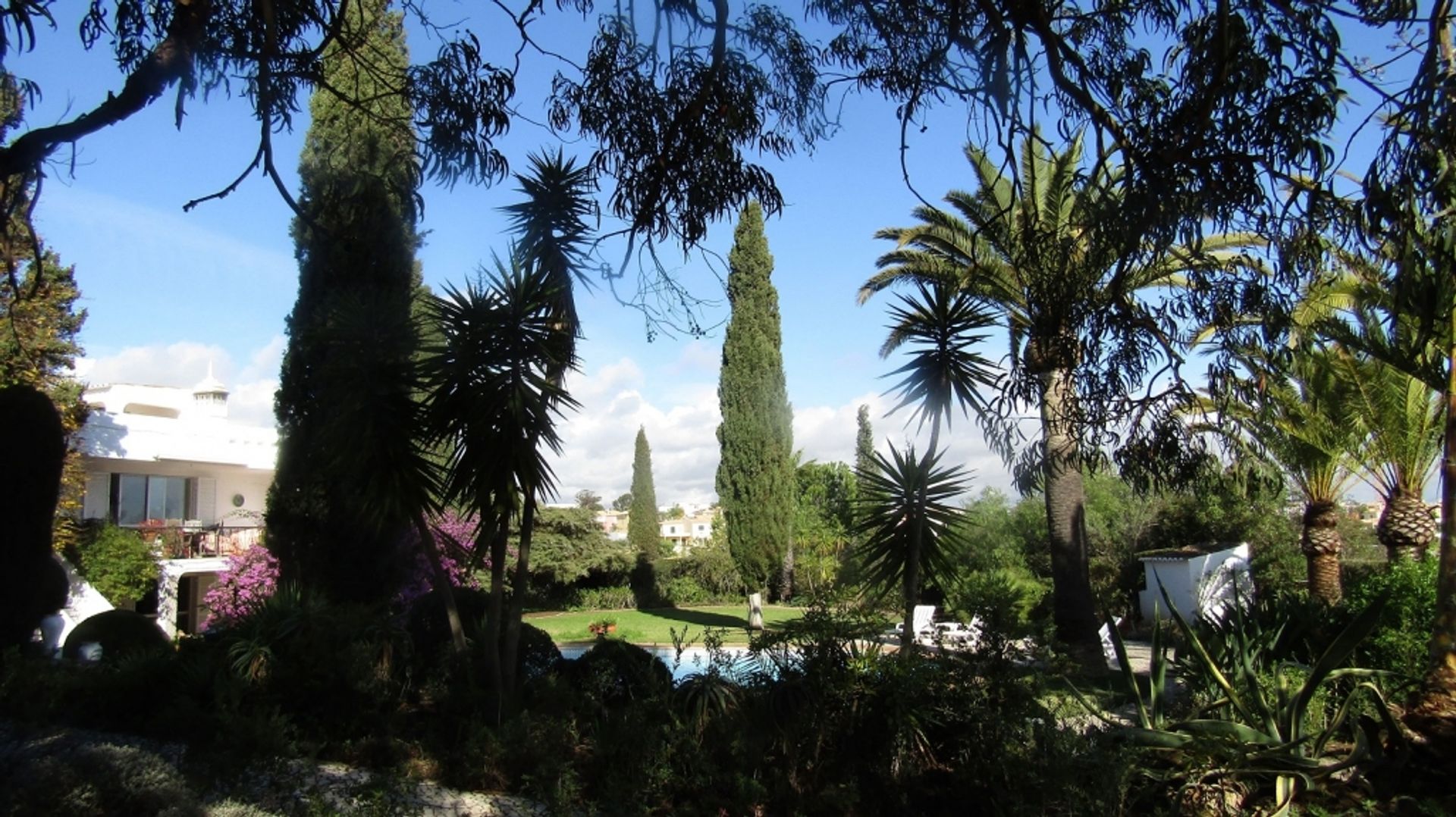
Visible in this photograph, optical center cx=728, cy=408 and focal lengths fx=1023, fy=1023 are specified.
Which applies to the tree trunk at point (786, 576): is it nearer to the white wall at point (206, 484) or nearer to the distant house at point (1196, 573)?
the distant house at point (1196, 573)

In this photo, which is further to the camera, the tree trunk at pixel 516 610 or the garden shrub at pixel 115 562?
the garden shrub at pixel 115 562

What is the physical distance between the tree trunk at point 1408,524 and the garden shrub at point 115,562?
70.3ft

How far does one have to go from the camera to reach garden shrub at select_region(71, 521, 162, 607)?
18612 millimetres

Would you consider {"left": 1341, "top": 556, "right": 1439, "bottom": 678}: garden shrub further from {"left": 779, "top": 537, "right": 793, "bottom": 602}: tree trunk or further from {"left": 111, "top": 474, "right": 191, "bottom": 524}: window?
{"left": 111, "top": 474, "right": 191, "bottom": 524}: window

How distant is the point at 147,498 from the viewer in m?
24.0

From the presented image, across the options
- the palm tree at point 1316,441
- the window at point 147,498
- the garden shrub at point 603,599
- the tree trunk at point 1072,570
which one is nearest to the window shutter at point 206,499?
the window at point 147,498

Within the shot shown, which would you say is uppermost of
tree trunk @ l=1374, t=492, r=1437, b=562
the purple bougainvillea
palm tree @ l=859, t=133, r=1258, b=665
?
palm tree @ l=859, t=133, r=1258, b=665

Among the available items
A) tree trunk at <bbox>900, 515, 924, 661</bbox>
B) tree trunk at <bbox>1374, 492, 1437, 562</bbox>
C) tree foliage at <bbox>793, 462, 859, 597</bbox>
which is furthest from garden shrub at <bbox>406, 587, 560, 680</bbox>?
tree foliage at <bbox>793, 462, 859, 597</bbox>

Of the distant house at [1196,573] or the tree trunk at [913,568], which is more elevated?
the tree trunk at [913,568]

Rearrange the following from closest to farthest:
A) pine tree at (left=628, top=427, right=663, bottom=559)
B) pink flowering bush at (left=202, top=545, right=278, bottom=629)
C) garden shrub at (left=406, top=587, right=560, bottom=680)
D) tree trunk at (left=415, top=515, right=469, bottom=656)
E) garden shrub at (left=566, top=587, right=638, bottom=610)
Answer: tree trunk at (left=415, top=515, right=469, bottom=656) → garden shrub at (left=406, top=587, right=560, bottom=680) → pink flowering bush at (left=202, top=545, right=278, bottom=629) → garden shrub at (left=566, top=587, right=638, bottom=610) → pine tree at (left=628, top=427, right=663, bottom=559)

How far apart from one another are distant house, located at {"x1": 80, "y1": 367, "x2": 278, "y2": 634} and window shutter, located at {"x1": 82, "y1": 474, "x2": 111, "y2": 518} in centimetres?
2

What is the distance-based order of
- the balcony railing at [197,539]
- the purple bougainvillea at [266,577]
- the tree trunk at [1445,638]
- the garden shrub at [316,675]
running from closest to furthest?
the tree trunk at [1445,638] < the garden shrub at [316,675] < the purple bougainvillea at [266,577] < the balcony railing at [197,539]

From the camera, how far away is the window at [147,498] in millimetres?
23188

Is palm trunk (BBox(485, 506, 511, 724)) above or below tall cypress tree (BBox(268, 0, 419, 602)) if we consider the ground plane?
below
